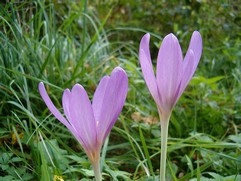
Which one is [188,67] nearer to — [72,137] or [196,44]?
[196,44]

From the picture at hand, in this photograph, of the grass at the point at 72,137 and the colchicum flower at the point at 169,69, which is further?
the grass at the point at 72,137

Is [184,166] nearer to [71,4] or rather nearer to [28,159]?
[28,159]

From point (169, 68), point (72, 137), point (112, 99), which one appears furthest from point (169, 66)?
point (72, 137)

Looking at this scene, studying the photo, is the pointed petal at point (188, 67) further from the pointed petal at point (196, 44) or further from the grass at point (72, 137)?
the grass at point (72, 137)

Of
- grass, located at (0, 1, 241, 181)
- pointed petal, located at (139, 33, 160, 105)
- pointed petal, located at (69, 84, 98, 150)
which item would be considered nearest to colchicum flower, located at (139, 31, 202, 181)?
pointed petal, located at (139, 33, 160, 105)

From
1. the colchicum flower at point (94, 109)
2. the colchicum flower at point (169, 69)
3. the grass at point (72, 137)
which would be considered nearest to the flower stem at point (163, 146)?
the colchicum flower at point (169, 69)

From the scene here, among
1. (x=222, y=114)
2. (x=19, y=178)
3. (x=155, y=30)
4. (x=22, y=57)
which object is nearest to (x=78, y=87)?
(x=19, y=178)

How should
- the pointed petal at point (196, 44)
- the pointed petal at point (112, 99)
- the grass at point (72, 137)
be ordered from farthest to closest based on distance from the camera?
the grass at point (72, 137), the pointed petal at point (196, 44), the pointed petal at point (112, 99)
